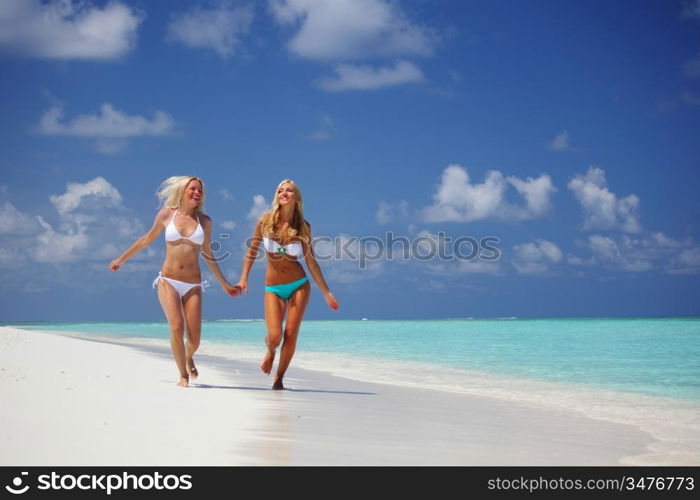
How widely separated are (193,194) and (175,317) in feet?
4.56

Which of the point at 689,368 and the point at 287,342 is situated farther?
the point at 689,368

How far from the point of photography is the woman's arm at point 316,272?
28.4 ft

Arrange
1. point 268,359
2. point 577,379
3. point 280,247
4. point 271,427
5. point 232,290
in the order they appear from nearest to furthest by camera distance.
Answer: point 271,427
point 280,247
point 232,290
point 268,359
point 577,379

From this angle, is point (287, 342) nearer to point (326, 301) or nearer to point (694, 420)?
point (326, 301)

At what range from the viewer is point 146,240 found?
8.73 meters

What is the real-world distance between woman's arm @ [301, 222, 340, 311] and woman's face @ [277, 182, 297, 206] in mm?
342

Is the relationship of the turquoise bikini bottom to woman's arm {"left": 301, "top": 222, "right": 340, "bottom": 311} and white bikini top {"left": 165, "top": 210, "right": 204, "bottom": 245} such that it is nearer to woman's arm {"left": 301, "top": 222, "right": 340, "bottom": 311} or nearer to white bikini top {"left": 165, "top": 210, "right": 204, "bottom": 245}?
woman's arm {"left": 301, "top": 222, "right": 340, "bottom": 311}

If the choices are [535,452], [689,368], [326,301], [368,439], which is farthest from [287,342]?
[689,368]

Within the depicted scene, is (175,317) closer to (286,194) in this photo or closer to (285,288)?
(285,288)

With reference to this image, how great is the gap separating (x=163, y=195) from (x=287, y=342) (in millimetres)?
2206

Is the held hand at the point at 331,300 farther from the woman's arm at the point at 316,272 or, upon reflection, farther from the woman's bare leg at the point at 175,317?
the woman's bare leg at the point at 175,317

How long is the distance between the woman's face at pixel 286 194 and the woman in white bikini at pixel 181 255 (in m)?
0.91

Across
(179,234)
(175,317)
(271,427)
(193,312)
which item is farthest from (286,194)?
(271,427)

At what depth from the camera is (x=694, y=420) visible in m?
7.84
